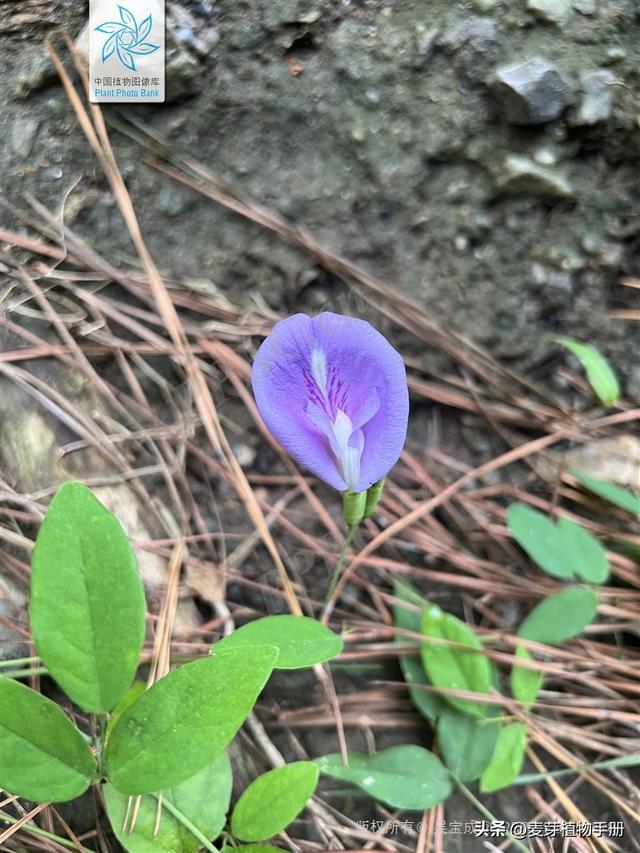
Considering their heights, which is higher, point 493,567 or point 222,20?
point 222,20

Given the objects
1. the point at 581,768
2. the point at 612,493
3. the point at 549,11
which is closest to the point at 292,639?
the point at 581,768

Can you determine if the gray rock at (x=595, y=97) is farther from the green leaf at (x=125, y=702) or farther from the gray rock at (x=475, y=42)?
the green leaf at (x=125, y=702)

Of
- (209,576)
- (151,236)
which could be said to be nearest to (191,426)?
(209,576)

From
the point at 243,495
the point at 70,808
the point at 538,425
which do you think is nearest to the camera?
the point at 70,808

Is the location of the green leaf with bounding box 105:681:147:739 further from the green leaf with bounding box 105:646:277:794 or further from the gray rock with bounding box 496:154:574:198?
the gray rock with bounding box 496:154:574:198

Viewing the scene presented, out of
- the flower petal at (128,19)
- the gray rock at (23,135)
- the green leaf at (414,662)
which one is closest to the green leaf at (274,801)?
the green leaf at (414,662)

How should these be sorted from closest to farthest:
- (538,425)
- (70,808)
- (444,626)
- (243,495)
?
1. (70,808)
2. (444,626)
3. (243,495)
4. (538,425)

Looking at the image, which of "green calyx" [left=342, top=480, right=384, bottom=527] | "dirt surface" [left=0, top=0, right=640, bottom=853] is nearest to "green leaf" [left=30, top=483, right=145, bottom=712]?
"green calyx" [left=342, top=480, right=384, bottom=527]

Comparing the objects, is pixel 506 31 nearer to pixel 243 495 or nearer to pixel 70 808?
pixel 243 495

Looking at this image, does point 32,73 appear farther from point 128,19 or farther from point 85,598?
point 85,598
